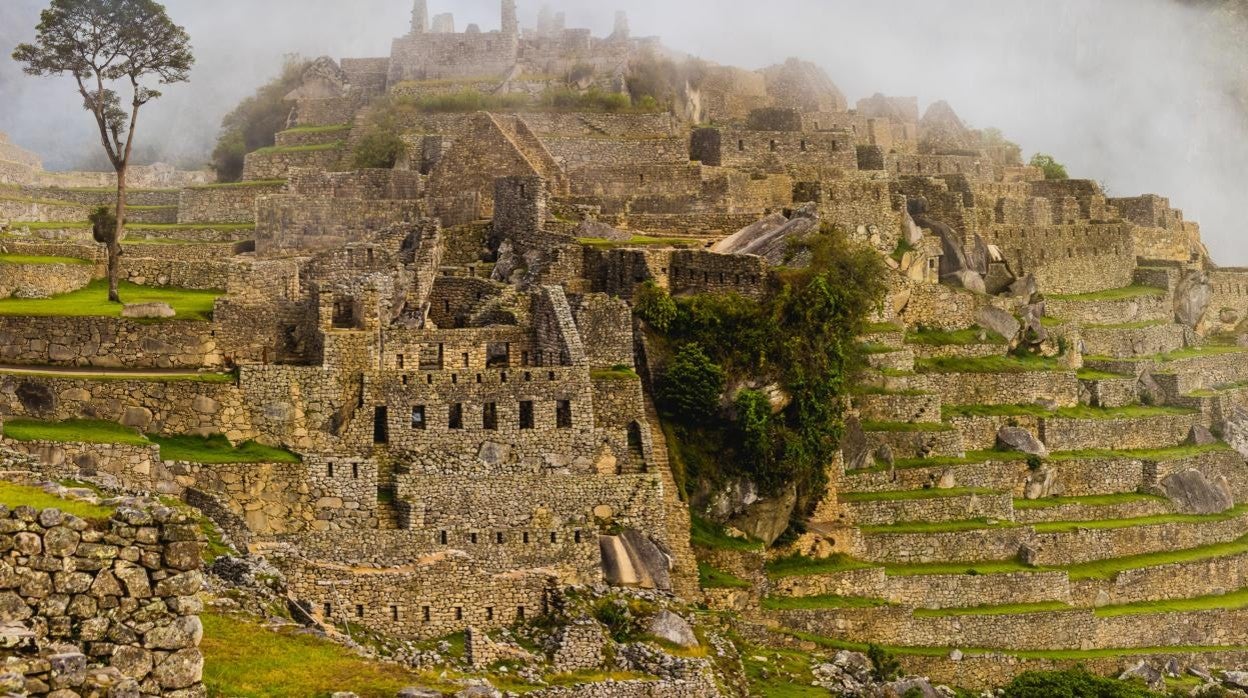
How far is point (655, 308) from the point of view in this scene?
1603 inches

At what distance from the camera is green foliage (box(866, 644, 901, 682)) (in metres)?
38.4

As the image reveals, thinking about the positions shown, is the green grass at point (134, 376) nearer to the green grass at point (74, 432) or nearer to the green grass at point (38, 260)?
the green grass at point (74, 432)

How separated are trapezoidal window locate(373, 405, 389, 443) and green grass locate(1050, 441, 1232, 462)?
23.6 m

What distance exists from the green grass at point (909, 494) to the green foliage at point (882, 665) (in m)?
5.33

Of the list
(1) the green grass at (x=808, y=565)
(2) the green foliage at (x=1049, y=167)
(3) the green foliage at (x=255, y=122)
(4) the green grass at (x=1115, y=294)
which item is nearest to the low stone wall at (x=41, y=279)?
(3) the green foliage at (x=255, y=122)

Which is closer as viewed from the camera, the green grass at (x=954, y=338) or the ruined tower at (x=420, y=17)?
the green grass at (x=954, y=338)

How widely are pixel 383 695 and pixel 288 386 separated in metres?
13.2

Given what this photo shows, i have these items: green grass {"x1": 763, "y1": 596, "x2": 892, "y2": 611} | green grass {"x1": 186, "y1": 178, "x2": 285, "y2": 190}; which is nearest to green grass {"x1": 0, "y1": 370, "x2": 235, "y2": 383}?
green grass {"x1": 763, "y1": 596, "x2": 892, "y2": 611}

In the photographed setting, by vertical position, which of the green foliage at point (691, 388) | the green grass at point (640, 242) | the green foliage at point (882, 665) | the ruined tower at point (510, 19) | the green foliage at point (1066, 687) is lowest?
the green foliage at point (1066, 687)

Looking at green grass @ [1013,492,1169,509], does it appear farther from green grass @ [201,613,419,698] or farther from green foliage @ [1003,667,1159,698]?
green grass @ [201,613,419,698]

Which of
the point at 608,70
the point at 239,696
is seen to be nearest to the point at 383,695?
the point at 239,696

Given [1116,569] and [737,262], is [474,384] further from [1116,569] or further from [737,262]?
[1116,569]

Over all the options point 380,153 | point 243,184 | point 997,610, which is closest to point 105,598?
point 997,610

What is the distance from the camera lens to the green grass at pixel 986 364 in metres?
50.8
